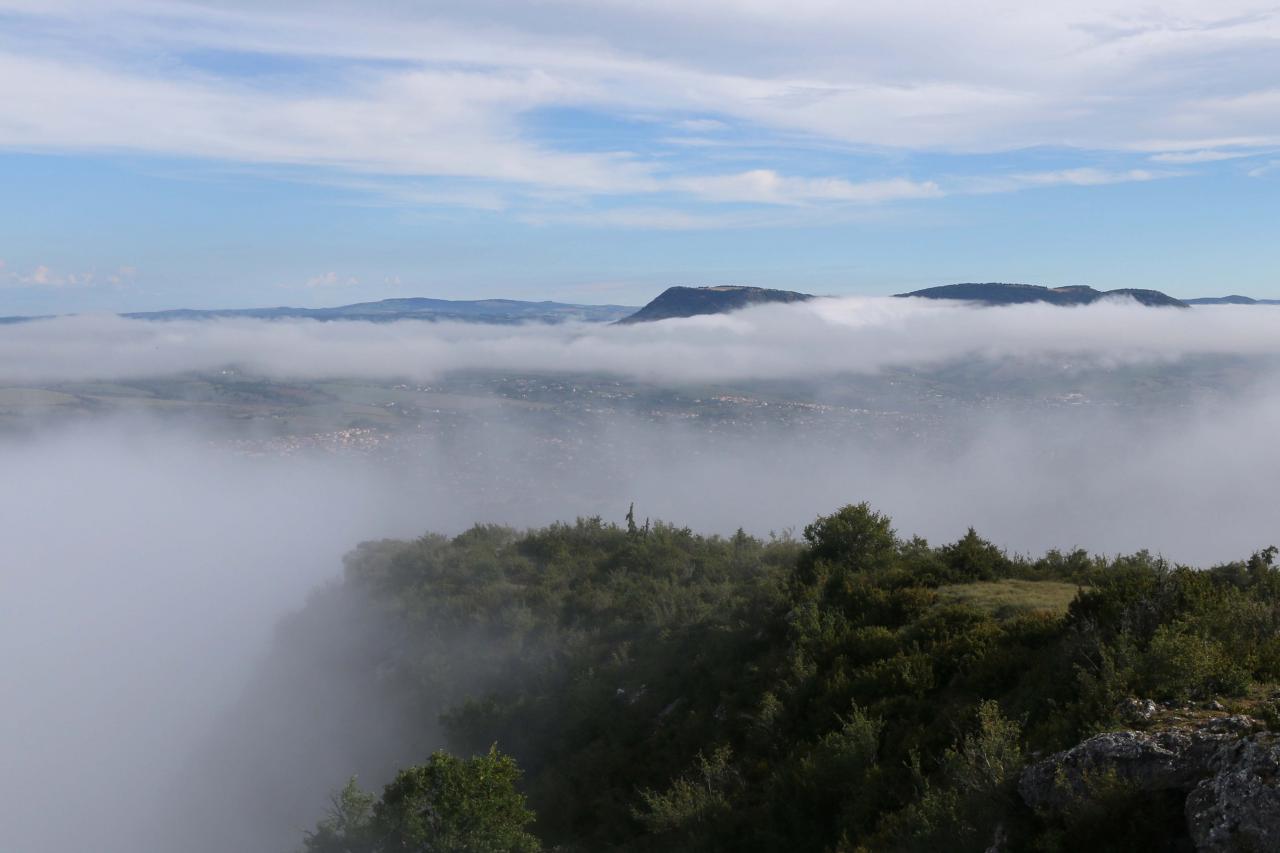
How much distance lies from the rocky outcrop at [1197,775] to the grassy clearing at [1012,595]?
297 inches

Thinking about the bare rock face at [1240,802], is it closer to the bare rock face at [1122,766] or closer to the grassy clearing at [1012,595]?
the bare rock face at [1122,766]

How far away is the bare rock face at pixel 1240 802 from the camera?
6652mm

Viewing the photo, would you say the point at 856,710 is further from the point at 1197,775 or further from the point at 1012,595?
the point at 1012,595

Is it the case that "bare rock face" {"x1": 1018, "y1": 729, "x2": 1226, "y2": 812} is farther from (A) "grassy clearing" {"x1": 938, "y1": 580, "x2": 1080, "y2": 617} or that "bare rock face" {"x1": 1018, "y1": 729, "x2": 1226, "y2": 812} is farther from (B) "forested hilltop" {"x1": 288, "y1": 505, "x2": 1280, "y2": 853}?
(A) "grassy clearing" {"x1": 938, "y1": 580, "x2": 1080, "y2": 617}

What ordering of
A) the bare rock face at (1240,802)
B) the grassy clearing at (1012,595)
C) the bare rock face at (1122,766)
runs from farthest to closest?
the grassy clearing at (1012,595), the bare rock face at (1122,766), the bare rock face at (1240,802)

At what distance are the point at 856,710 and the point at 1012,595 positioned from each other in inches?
245

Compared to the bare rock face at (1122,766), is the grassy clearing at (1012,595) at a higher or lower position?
lower

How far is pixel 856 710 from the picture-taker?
12.9 meters

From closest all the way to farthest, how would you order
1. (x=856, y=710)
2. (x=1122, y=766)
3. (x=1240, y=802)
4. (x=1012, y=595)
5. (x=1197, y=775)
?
(x=1240, y=802), (x=1197, y=775), (x=1122, y=766), (x=856, y=710), (x=1012, y=595)

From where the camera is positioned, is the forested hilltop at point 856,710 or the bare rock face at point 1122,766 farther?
the forested hilltop at point 856,710

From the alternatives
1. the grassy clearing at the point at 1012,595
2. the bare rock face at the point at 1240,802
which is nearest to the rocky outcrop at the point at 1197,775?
the bare rock face at the point at 1240,802

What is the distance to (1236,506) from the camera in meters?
107

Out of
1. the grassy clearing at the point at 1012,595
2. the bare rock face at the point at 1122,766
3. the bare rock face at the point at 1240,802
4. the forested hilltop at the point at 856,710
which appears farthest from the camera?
the grassy clearing at the point at 1012,595

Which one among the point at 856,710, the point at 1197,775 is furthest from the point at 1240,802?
the point at 856,710
